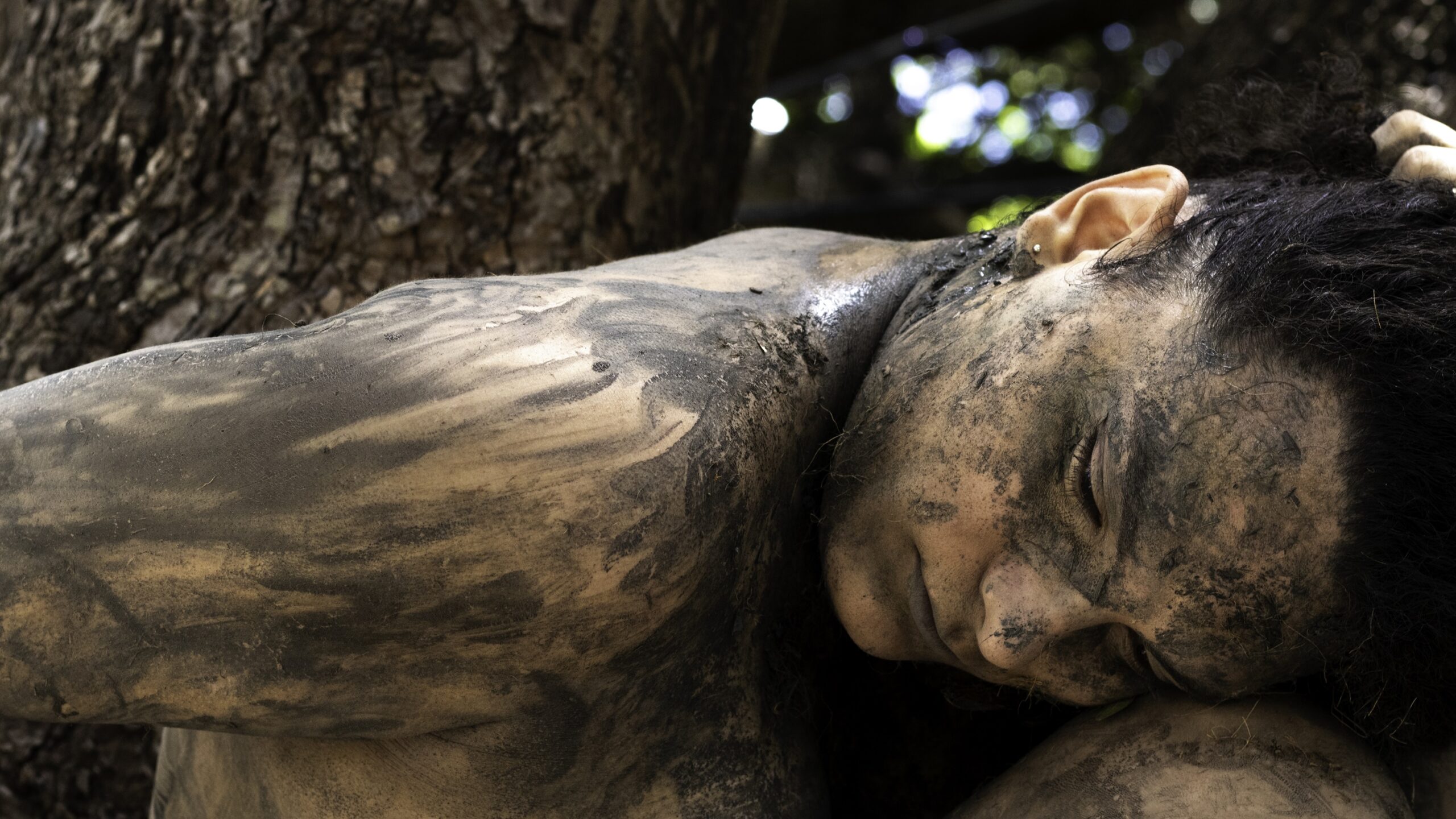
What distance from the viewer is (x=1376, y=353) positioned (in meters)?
1.35

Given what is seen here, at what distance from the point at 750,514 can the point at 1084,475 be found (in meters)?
0.39

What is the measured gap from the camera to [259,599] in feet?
4.17

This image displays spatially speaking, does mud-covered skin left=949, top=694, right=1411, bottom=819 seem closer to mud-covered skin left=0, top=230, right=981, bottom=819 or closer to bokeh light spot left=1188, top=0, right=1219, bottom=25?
mud-covered skin left=0, top=230, right=981, bottom=819

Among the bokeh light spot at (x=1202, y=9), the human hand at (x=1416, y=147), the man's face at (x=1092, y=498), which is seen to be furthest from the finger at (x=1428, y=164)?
the bokeh light spot at (x=1202, y=9)

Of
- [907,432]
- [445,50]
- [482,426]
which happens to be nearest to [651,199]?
[445,50]

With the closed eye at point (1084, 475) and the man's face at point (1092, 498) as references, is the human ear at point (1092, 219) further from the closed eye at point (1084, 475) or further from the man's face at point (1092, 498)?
the closed eye at point (1084, 475)

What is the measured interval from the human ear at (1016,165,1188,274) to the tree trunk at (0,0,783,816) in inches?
40.6

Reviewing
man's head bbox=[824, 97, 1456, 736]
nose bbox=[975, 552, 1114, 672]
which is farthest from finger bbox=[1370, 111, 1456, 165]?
nose bbox=[975, 552, 1114, 672]

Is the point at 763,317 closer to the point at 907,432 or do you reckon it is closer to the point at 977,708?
the point at 907,432

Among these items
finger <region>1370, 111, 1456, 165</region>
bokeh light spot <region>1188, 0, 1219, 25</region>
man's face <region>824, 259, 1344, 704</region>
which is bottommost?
man's face <region>824, 259, 1344, 704</region>

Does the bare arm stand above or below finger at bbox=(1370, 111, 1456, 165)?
below

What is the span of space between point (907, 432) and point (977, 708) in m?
0.53

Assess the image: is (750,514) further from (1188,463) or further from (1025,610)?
(1188,463)

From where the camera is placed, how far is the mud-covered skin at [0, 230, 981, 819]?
125cm
